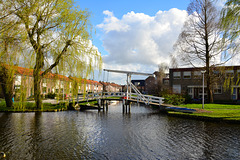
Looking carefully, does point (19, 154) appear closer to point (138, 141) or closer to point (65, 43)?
point (138, 141)

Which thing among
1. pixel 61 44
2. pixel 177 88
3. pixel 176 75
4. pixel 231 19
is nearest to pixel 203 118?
pixel 231 19

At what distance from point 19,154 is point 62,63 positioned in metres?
11.1

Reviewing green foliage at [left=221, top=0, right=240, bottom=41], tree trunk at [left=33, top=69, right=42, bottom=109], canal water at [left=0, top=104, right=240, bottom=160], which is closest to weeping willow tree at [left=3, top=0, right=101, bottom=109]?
tree trunk at [left=33, top=69, right=42, bottom=109]

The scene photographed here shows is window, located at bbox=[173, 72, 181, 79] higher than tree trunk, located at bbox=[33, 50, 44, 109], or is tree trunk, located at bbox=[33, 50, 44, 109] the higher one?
window, located at bbox=[173, 72, 181, 79]

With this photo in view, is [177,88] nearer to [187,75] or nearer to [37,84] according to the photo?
[187,75]

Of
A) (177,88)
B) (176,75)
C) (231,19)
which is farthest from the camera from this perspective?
(176,75)

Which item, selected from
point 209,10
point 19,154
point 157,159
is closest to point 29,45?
point 19,154

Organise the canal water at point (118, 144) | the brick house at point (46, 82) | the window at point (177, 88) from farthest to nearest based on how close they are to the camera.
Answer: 1. the window at point (177, 88)
2. the brick house at point (46, 82)
3. the canal water at point (118, 144)

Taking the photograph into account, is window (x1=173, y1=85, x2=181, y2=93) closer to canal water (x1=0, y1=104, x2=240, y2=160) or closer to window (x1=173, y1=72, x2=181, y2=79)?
window (x1=173, y1=72, x2=181, y2=79)

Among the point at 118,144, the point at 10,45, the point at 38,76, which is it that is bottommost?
the point at 118,144

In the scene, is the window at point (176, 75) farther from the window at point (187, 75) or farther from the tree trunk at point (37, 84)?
the tree trunk at point (37, 84)

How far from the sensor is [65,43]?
1809 centimetres

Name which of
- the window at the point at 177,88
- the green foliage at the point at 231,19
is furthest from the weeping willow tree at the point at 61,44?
the window at the point at 177,88

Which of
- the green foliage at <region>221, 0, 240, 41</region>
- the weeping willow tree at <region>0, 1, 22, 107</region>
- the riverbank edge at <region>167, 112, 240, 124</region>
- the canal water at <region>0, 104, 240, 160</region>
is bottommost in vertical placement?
the canal water at <region>0, 104, 240, 160</region>
